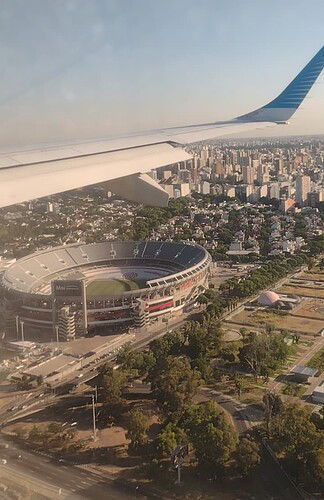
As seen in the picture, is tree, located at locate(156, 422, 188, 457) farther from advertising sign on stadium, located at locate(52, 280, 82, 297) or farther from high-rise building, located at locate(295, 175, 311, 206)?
high-rise building, located at locate(295, 175, 311, 206)

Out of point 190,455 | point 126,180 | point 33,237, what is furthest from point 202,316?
point 33,237

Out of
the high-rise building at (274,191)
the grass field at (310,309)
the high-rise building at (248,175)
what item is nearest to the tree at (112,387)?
the grass field at (310,309)

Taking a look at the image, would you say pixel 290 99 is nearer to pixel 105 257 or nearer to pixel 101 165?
pixel 101 165

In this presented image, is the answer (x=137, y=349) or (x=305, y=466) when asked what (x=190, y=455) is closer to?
(x=305, y=466)

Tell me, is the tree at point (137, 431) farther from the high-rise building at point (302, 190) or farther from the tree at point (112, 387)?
the high-rise building at point (302, 190)

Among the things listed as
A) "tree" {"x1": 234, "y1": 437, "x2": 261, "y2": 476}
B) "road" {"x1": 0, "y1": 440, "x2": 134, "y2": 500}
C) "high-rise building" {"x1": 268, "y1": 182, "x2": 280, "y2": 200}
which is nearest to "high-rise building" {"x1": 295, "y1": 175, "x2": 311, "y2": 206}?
"high-rise building" {"x1": 268, "y1": 182, "x2": 280, "y2": 200}

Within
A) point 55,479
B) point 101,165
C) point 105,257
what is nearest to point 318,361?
point 55,479

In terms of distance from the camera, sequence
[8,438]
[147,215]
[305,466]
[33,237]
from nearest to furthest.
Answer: [305,466], [8,438], [33,237], [147,215]
